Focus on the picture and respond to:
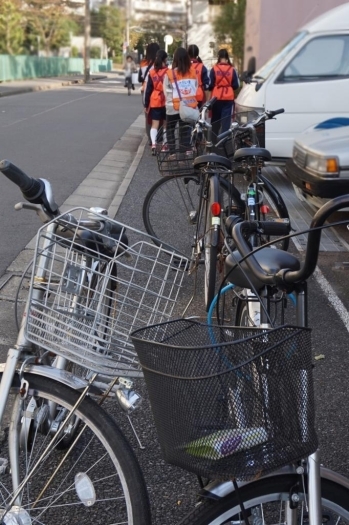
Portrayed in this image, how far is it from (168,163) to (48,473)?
3703 mm

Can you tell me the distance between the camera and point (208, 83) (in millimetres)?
12094

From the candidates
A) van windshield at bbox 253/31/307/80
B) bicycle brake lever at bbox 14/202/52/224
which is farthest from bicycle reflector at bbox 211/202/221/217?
van windshield at bbox 253/31/307/80

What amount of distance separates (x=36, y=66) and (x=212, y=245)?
50.8 meters

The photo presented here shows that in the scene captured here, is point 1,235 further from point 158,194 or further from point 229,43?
point 229,43

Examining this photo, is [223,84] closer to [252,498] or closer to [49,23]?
[252,498]

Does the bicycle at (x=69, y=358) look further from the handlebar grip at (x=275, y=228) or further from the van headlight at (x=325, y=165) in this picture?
the van headlight at (x=325, y=165)

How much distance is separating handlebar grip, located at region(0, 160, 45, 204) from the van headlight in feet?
14.1

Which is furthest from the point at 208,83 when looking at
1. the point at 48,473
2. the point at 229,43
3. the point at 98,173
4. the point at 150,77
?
the point at 229,43

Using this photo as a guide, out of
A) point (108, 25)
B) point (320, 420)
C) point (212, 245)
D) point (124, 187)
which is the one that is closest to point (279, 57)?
point (124, 187)

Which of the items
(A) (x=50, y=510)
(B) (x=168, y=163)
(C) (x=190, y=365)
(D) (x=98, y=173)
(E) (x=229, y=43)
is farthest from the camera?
(E) (x=229, y=43)

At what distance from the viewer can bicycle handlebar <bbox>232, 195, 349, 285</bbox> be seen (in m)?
1.70

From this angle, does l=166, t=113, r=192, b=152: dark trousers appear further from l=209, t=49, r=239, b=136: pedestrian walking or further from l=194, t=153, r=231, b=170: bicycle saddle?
l=209, t=49, r=239, b=136: pedestrian walking

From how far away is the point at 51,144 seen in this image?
44.1ft

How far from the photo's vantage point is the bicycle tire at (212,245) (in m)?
4.33
